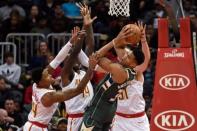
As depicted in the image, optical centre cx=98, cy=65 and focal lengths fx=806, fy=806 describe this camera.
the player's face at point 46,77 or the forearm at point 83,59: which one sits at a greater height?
the forearm at point 83,59

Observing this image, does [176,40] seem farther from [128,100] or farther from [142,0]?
[142,0]

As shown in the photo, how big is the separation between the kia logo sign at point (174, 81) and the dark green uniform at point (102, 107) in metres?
1.52

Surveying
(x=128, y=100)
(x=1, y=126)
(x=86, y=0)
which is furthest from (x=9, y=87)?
(x=128, y=100)

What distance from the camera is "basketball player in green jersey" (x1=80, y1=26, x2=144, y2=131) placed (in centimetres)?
1013

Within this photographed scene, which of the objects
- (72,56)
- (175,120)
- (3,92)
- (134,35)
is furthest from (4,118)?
(134,35)

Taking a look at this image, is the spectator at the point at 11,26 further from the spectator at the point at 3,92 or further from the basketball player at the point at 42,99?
the basketball player at the point at 42,99

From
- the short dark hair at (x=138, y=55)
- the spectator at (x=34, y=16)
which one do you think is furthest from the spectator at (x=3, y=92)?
the short dark hair at (x=138, y=55)

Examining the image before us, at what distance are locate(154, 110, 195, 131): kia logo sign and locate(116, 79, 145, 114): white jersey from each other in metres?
1.55

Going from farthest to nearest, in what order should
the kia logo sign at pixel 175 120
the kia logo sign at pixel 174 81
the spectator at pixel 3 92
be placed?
the spectator at pixel 3 92 → the kia logo sign at pixel 174 81 → the kia logo sign at pixel 175 120

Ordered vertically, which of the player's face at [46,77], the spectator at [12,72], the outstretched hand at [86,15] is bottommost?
the spectator at [12,72]

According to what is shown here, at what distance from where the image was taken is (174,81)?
12.3 meters

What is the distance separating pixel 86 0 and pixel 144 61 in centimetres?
691

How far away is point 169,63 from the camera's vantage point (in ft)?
40.6

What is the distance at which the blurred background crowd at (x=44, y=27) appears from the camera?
1523 centimetres
